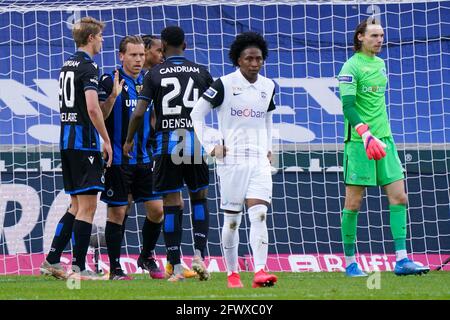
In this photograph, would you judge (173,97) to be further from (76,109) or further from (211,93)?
(211,93)

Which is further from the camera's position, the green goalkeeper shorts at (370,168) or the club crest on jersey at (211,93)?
the green goalkeeper shorts at (370,168)

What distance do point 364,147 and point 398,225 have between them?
0.70 metres

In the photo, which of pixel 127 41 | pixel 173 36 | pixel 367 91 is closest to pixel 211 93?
pixel 173 36

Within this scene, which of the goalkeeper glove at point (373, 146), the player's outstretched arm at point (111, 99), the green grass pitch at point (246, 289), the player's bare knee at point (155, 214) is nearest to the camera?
the green grass pitch at point (246, 289)

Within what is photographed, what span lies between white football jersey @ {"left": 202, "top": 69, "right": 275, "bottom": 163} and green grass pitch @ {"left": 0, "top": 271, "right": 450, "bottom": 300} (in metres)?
0.99

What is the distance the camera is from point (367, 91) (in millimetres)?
9219

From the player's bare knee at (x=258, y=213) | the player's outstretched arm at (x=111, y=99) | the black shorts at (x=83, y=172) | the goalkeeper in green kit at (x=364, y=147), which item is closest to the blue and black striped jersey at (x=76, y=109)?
the black shorts at (x=83, y=172)

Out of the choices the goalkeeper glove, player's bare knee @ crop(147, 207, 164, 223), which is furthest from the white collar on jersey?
player's bare knee @ crop(147, 207, 164, 223)

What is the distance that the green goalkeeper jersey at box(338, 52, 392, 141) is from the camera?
916 cm

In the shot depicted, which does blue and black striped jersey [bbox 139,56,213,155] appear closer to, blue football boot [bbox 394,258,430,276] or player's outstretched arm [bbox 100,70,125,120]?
player's outstretched arm [bbox 100,70,125,120]

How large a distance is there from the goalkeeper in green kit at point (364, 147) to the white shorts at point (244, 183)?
141cm

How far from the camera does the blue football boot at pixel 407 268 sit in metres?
9.02

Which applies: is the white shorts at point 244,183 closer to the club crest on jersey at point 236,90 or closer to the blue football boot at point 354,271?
the club crest on jersey at point 236,90
